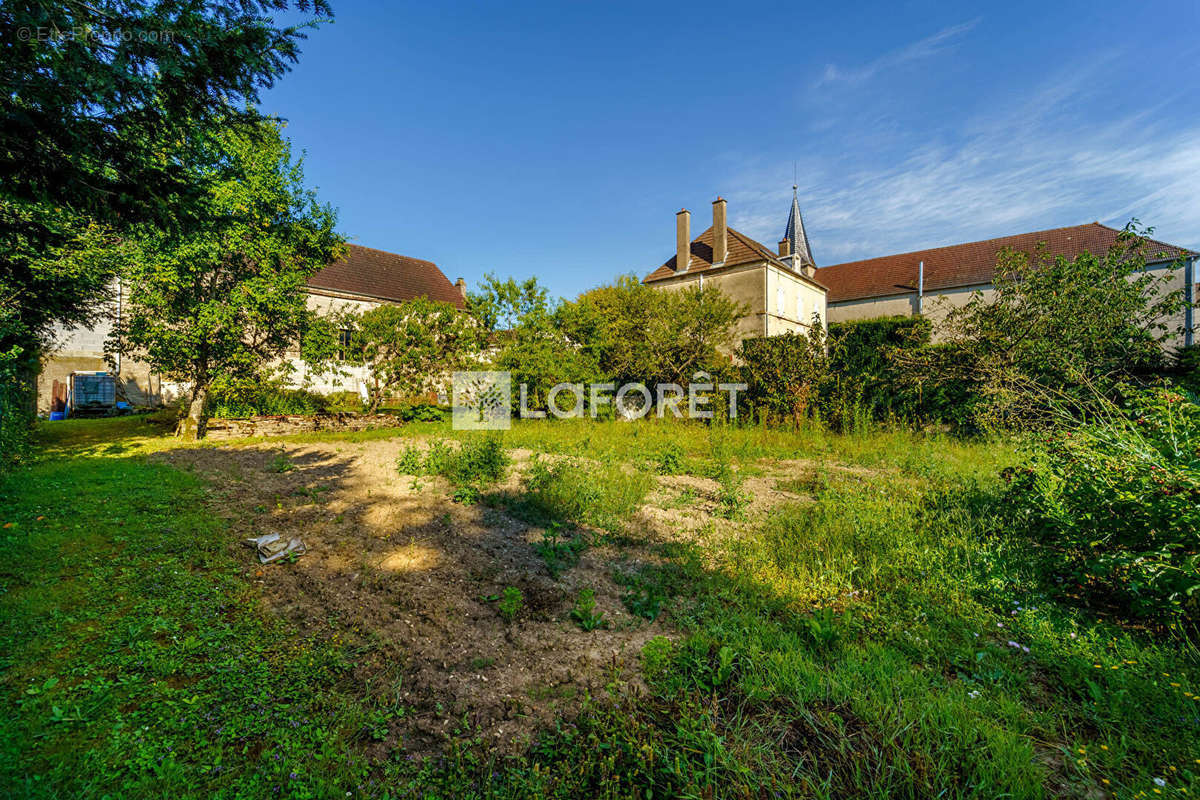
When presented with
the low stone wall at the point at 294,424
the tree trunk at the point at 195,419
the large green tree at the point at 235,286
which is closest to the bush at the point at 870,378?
the low stone wall at the point at 294,424

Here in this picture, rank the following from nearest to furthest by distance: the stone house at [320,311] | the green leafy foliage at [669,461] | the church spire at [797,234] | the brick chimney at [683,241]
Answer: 1. the green leafy foliage at [669,461]
2. the stone house at [320,311]
3. the brick chimney at [683,241]
4. the church spire at [797,234]

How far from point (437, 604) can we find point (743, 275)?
70.0ft

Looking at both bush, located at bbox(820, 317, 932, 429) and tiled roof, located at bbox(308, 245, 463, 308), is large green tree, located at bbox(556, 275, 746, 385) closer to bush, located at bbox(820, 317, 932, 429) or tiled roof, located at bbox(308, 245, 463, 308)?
bush, located at bbox(820, 317, 932, 429)

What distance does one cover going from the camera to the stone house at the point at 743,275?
70.1ft

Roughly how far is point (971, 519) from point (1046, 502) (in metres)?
0.92

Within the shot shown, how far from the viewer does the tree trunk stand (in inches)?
352

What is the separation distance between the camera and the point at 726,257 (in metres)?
22.5

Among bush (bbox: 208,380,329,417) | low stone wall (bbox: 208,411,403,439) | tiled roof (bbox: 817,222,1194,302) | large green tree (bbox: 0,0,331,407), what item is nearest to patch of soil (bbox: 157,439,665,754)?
large green tree (bbox: 0,0,331,407)

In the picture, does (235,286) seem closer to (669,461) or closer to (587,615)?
(669,461)

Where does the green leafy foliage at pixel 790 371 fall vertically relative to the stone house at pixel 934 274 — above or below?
below

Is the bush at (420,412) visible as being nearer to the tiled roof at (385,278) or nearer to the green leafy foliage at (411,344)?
the green leafy foliage at (411,344)

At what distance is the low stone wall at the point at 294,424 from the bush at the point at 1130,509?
36.6ft

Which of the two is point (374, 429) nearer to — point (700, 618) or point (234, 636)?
point (234, 636)

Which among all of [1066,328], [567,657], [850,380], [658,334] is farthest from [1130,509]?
[658,334]
